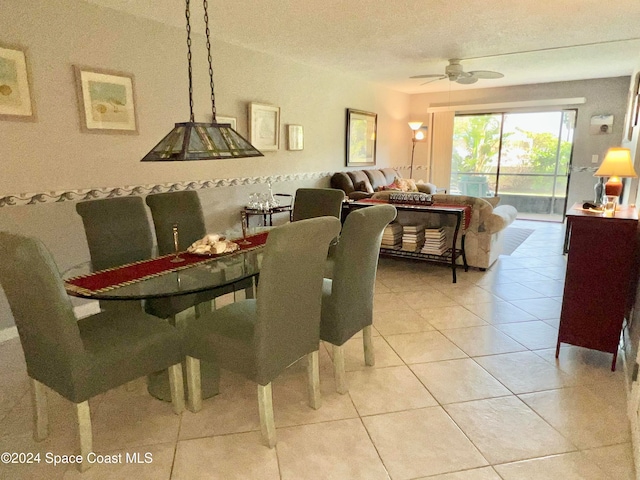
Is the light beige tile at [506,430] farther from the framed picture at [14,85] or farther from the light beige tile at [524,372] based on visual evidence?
the framed picture at [14,85]

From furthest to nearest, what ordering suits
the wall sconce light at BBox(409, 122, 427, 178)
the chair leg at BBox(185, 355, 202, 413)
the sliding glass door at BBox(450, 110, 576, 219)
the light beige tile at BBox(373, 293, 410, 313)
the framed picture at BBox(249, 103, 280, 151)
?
the wall sconce light at BBox(409, 122, 427, 178) < the sliding glass door at BBox(450, 110, 576, 219) < the framed picture at BBox(249, 103, 280, 151) < the light beige tile at BBox(373, 293, 410, 313) < the chair leg at BBox(185, 355, 202, 413)

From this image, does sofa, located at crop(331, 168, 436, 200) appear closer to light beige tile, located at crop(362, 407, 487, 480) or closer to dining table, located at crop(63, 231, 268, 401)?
dining table, located at crop(63, 231, 268, 401)

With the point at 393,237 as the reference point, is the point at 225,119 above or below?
above

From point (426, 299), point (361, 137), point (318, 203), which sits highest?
point (361, 137)

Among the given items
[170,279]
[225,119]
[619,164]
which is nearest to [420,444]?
[170,279]

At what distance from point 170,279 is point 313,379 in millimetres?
881

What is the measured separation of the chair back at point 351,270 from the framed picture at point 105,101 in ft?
7.53

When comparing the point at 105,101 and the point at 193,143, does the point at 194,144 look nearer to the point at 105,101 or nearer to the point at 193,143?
the point at 193,143

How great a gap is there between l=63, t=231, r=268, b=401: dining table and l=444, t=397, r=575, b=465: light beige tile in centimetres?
130

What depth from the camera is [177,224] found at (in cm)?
295

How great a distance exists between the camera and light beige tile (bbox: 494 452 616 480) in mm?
1687

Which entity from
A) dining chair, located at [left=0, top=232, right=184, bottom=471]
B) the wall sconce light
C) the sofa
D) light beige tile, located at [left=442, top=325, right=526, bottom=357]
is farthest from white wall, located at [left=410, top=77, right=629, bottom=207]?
dining chair, located at [left=0, top=232, right=184, bottom=471]

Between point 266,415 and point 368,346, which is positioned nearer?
point 266,415

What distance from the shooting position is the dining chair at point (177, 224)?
2545 mm
